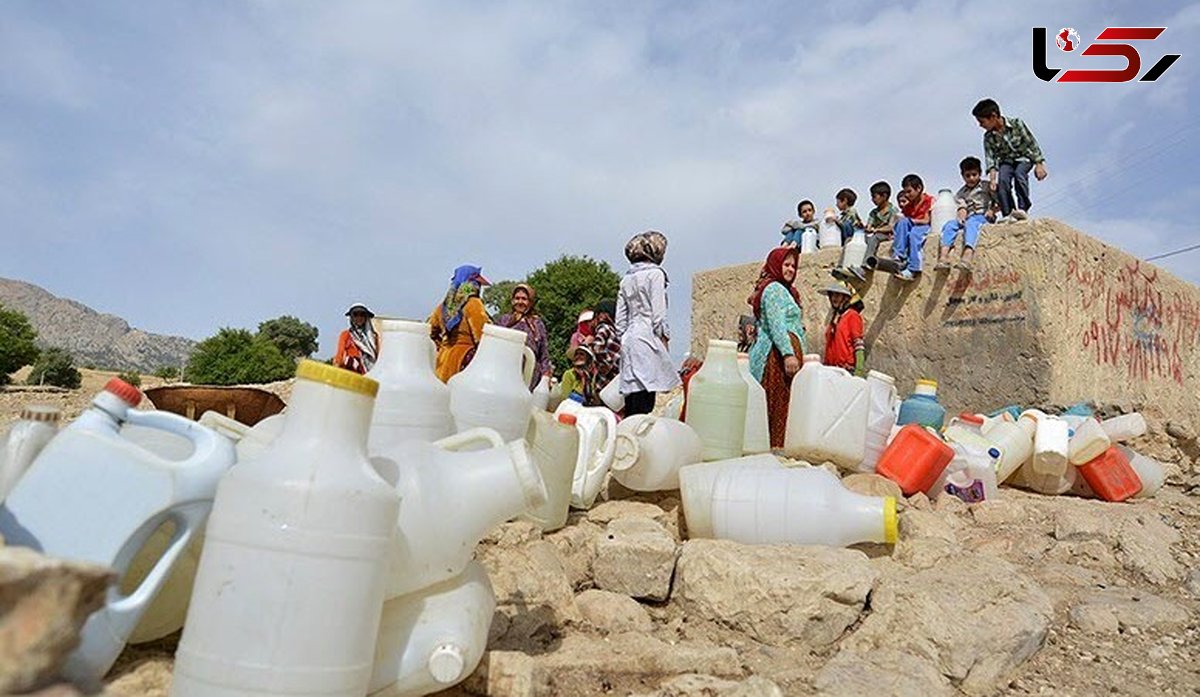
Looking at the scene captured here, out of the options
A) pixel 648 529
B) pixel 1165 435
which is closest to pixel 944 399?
pixel 1165 435

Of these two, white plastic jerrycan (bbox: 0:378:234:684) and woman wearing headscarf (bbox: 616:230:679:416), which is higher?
woman wearing headscarf (bbox: 616:230:679:416)

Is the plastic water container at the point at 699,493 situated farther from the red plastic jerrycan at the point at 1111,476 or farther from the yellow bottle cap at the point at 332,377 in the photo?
the red plastic jerrycan at the point at 1111,476

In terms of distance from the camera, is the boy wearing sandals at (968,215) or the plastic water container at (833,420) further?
the boy wearing sandals at (968,215)

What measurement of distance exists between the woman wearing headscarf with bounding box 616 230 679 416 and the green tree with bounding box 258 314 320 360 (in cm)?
2652

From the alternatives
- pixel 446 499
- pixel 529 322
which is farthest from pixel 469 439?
pixel 529 322

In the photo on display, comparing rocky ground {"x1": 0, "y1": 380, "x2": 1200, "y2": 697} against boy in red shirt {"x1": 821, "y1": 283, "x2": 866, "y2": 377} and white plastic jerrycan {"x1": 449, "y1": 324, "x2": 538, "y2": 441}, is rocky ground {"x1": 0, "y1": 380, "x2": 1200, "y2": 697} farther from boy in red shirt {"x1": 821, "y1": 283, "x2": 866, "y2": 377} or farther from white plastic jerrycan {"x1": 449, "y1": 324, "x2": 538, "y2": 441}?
boy in red shirt {"x1": 821, "y1": 283, "x2": 866, "y2": 377}

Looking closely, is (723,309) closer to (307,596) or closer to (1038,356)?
(1038,356)

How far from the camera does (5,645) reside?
34.6 inches

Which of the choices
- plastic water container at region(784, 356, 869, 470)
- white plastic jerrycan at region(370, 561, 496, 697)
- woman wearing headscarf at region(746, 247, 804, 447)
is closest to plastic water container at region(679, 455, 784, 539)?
plastic water container at region(784, 356, 869, 470)

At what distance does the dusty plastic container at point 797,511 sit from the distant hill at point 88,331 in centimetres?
7228

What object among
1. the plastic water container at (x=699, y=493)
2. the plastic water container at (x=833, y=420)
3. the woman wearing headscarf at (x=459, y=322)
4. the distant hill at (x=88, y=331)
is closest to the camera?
the plastic water container at (x=699, y=493)

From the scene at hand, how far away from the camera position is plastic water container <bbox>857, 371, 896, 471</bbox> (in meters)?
3.62

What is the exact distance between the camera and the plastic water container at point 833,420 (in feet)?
11.5

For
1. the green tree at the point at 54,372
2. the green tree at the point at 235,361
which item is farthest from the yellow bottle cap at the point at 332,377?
the green tree at the point at 54,372
